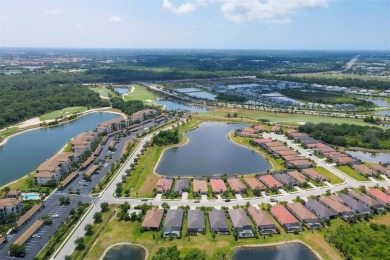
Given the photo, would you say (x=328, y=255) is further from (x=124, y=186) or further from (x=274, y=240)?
(x=124, y=186)

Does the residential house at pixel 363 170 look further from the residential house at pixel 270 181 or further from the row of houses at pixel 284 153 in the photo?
the residential house at pixel 270 181

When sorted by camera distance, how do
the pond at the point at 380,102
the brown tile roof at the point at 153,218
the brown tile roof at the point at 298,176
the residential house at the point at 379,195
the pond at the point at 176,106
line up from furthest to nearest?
the pond at the point at 380,102 → the pond at the point at 176,106 → the brown tile roof at the point at 298,176 → the residential house at the point at 379,195 → the brown tile roof at the point at 153,218

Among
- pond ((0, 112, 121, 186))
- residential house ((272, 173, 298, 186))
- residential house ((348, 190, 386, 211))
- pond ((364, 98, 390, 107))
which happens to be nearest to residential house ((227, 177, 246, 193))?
residential house ((272, 173, 298, 186))

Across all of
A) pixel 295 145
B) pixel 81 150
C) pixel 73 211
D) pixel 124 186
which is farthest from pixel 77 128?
pixel 295 145

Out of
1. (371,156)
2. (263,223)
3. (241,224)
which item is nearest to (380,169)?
(371,156)

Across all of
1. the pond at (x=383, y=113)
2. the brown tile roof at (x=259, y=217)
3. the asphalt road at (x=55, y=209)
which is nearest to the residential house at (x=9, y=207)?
the asphalt road at (x=55, y=209)

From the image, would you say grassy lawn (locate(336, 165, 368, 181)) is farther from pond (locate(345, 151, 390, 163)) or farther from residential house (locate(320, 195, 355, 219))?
residential house (locate(320, 195, 355, 219))
